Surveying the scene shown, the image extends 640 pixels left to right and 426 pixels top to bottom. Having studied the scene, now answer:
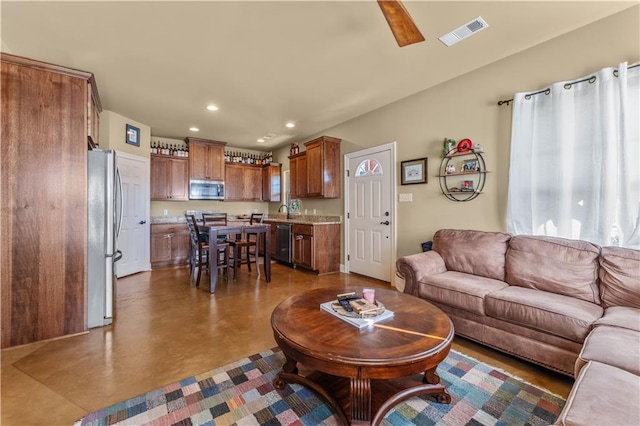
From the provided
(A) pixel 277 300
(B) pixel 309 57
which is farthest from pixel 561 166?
(A) pixel 277 300

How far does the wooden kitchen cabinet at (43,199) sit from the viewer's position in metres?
2.24

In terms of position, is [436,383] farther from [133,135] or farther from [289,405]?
[133,135]

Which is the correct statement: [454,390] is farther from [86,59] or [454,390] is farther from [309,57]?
[86,59]

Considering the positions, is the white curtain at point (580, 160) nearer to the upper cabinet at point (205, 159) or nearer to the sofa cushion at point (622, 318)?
the sofa cushion at point (622, 318)

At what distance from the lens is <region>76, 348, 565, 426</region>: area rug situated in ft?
4.83

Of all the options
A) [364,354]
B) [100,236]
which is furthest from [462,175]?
[100,236]

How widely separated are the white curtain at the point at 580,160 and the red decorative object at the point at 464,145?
0.42m

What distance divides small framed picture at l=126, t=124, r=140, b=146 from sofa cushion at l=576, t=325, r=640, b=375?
19.5 feet

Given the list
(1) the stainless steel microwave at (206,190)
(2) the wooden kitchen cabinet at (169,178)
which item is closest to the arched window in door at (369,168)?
(1) the stainless steel microwave at (206,190)

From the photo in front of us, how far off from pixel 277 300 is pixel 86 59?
3280 mm

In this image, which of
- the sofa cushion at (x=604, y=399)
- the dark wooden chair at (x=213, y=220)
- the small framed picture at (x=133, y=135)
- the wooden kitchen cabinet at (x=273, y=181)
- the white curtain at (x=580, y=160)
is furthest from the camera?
the wooden kitchen cabinet at (x=273, y=181)

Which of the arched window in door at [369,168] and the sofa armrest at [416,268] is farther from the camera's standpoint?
the arched window in door at [369,168]

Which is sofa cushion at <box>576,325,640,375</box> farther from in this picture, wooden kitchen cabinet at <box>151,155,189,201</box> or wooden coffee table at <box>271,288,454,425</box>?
wooden kitchen cabinet at <box>151,155,189,201</box>

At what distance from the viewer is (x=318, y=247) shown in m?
4.70
